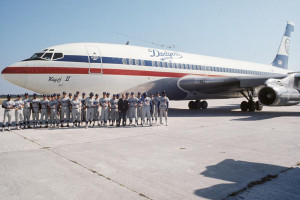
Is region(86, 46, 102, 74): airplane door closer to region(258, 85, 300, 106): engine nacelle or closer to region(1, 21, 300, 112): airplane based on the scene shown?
region(1, 21, 300, 112): airplane

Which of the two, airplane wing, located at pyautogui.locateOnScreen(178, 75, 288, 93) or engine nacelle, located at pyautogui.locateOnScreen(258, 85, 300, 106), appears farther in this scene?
airplane wing, located at pyautogui.locateOnScreen(178, 75, 288, 93)

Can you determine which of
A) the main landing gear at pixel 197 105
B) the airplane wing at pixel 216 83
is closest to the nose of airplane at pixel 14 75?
the airplane wing at pixel 216 83

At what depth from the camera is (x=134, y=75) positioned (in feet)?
40.6

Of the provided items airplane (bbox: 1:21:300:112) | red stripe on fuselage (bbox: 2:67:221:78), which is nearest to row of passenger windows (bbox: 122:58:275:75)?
airplane (bbox: 1:21:300:112)

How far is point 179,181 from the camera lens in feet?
11.7

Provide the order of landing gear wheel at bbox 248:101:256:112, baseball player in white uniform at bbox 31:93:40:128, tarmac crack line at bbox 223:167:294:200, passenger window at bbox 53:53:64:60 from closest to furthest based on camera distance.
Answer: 1. tarmac crack line at bbox 223:167:294:200
2. baseball player in white uniform at bbox 31:93:40:128
3. passenger window at bbox 53:53:64:60
4. landing gear wheel at bbox 248:101:256:112

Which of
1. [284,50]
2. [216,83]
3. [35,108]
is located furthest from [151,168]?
[284,50]

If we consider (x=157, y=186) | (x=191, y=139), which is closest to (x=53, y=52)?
(x=191, y=139)

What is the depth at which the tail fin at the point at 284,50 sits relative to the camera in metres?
27.5

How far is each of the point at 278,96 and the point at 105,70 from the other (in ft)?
28.6

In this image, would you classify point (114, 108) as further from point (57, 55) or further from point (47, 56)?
point (47, 56)

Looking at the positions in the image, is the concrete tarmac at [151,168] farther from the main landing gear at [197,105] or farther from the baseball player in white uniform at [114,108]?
the main landing gear at [197,105]

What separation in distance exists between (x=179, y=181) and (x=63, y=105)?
24.0ft

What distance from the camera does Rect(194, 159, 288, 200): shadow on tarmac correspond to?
316 cm
